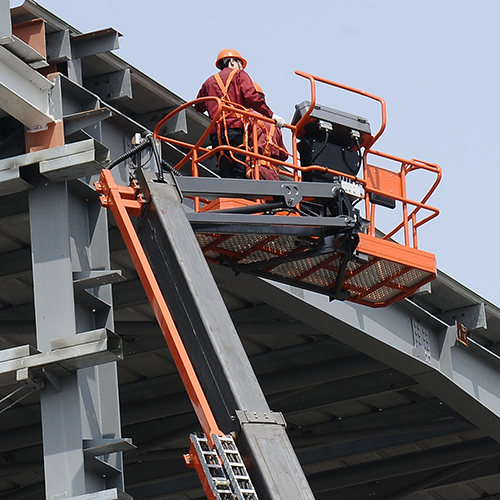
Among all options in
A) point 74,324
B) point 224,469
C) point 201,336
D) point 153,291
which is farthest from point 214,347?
point 74,324

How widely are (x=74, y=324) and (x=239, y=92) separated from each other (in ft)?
11.2

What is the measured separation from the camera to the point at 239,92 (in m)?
12.7

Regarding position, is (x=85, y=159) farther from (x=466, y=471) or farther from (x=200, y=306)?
(x=466, y=471)

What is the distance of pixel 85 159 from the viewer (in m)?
11.0

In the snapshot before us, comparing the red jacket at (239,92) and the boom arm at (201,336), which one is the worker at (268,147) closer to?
→ the red jacket at (239,92)

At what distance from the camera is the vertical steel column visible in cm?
1028

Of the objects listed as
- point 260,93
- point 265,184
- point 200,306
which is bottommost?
point 200,306

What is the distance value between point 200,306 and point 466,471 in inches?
480

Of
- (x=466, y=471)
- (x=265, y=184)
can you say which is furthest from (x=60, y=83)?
(x=466, y=471)

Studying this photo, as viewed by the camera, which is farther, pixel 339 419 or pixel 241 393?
pixel 339 419

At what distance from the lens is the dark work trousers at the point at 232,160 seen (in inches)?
490

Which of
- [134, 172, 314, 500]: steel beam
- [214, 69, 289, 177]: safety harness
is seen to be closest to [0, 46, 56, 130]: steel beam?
[134, 172, 314, 500]: steel beam

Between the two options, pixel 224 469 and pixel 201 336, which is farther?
pixel 201 336

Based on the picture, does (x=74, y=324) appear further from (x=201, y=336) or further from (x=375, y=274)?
(x=375, y=274)
